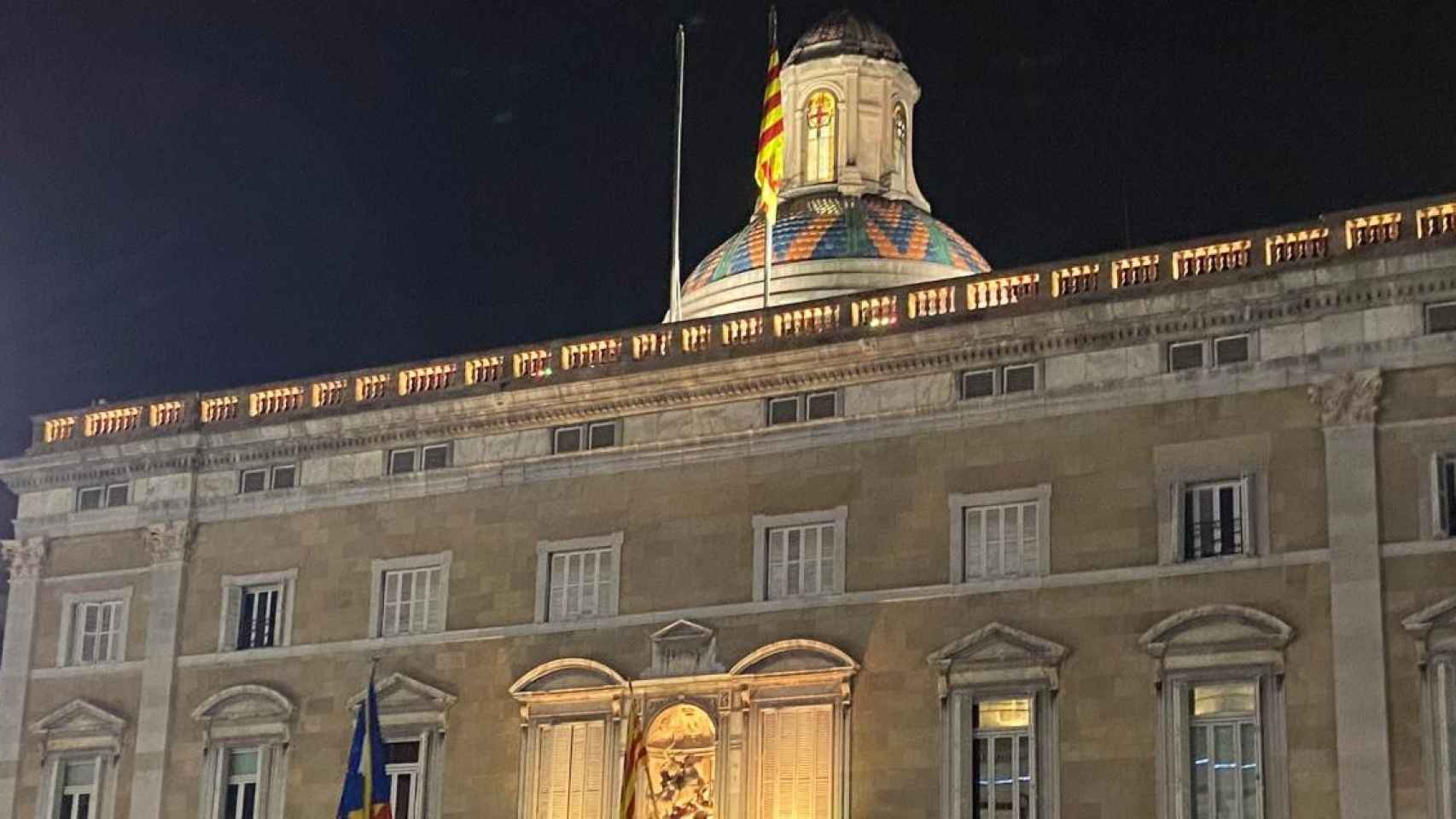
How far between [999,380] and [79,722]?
19.0m

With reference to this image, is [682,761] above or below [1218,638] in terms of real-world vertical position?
below

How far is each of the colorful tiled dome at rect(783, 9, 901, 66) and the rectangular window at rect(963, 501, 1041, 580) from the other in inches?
785

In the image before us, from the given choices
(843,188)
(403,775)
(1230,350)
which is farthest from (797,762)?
(843,188)

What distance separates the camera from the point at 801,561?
1619 inches

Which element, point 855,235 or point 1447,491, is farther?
point 855,235

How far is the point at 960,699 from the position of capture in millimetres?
38781

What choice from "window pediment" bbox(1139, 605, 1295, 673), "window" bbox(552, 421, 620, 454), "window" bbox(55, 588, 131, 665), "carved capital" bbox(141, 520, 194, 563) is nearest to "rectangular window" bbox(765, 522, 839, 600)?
"window" bbox(552, 421, 620, 454)

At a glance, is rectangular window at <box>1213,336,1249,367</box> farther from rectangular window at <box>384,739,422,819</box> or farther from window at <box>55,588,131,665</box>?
window at <box>55,588,131,665</box>

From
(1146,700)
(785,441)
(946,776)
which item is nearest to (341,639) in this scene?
(785,441)

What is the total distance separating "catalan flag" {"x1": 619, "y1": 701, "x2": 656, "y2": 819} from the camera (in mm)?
39969

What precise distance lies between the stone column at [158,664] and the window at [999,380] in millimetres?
15867

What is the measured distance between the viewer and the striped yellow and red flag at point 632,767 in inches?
1574

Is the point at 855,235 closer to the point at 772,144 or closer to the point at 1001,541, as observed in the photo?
the point at 772,144

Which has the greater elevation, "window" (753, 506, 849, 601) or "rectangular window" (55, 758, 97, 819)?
"window" (753, 506, 849, 601)
